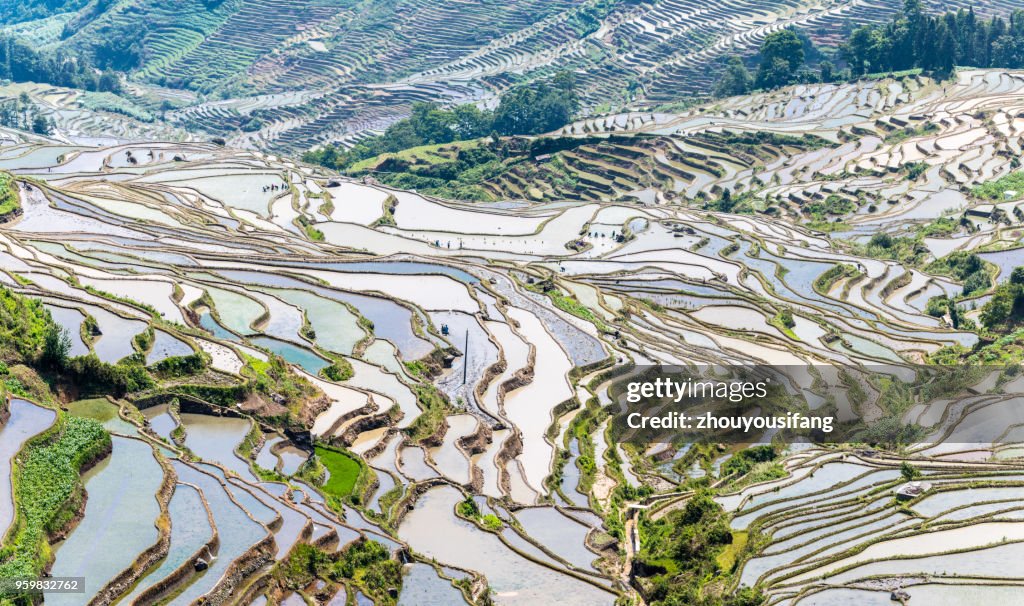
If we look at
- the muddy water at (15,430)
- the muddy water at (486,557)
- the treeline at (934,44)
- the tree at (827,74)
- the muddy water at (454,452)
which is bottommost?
the tree at (827,74)

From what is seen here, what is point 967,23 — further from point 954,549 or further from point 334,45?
point 954,549

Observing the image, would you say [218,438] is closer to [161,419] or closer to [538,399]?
[161,419]

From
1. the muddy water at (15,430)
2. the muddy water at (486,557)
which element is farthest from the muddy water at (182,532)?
the muddy water at (486,557)

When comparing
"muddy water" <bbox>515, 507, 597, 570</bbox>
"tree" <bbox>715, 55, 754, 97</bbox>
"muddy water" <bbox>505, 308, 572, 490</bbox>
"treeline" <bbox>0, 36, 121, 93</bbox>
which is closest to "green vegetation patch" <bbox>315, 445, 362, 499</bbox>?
"muddy water" <bbox>515, 507, 597, 570</bbox>

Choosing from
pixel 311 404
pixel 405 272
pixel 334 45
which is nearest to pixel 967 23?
pixel 334 45

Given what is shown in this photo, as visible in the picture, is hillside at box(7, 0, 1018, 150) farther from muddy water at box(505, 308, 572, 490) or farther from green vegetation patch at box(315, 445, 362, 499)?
green vegetation patch at box(315, 445, 362, 499)

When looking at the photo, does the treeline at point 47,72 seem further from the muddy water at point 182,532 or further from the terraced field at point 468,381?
the muddy water at point 182,532
